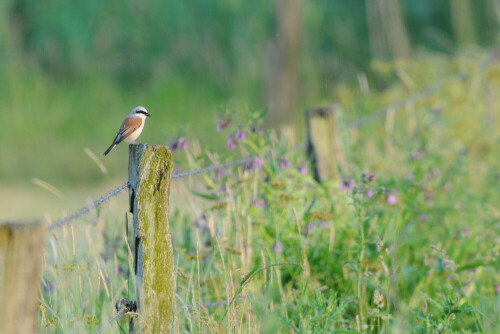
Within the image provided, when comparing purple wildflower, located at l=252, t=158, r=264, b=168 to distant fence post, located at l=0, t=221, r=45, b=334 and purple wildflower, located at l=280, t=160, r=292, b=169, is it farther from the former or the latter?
distant fence post, located at l=0, t=221, r=45, b=334

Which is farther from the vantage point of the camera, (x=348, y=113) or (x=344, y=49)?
(x=344, y=49)

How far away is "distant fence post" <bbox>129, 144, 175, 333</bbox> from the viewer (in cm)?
251

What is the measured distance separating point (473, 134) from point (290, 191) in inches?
130

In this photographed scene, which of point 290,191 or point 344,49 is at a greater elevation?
point 344,49

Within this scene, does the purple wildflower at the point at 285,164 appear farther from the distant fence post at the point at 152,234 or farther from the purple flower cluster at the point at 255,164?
the distant fence post at the point at 152,234

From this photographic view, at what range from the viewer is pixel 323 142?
4.31m

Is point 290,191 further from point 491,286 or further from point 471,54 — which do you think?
point 471,54

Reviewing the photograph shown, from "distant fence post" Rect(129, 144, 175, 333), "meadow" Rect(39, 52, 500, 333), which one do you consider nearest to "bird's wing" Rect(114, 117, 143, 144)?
"distant fence post" Rect(129, 144, 175, 333)

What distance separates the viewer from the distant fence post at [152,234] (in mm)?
2514

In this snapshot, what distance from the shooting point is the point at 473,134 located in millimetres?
6617

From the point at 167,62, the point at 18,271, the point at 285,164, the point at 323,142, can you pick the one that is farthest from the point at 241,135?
the point at 167,62

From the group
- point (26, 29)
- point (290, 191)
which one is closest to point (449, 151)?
point (290, 191)

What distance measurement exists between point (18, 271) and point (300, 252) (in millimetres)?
1961

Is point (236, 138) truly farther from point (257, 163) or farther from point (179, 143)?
point (179, 143)
